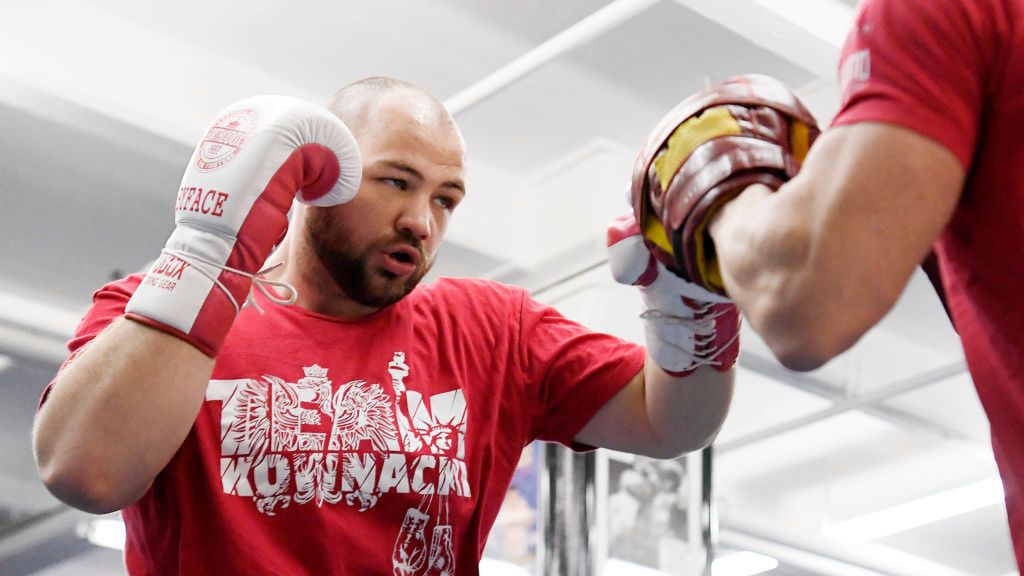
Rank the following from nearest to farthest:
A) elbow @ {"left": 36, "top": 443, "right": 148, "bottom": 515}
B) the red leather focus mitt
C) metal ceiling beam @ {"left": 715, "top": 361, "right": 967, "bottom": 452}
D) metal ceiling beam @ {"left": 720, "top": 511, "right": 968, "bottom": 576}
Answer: the red leather focus mitt < elbow @ {"left": 36, "top": 443, "right": 148, "bottom": 515} < metal ceiling beam @ {"left": 715, "top": 361, "right": 967, "bottom": 452} < metal ceiling beam @ {"left": 720, "top": 511, "right": 968, "bottom": 576}

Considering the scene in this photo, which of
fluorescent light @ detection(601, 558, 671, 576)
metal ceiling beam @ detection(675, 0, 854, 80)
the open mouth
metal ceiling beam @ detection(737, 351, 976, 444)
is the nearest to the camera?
the open mouth

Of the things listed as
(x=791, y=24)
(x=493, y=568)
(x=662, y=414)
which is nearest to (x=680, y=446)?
(x=662, y=414)

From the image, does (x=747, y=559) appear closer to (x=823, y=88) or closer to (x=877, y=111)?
(x=823, y=88)

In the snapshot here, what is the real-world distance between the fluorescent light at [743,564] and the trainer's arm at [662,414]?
18.9 feet

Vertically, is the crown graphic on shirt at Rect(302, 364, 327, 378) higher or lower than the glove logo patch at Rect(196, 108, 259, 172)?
lower

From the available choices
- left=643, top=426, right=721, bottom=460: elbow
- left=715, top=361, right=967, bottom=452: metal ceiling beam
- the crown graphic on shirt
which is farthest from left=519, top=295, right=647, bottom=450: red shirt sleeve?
left=715, top=361, right=967, bottom=452: metal ceiling beam

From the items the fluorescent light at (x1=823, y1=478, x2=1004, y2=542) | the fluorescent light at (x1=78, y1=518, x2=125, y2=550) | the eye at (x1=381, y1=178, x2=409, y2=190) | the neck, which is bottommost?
the neck

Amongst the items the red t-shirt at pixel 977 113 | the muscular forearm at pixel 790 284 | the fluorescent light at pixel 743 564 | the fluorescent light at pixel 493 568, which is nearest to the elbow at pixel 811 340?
the muscular forearm at pixel 790 284

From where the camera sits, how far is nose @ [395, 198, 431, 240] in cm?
199

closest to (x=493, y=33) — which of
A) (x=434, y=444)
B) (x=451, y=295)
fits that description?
(x=451, y=295)

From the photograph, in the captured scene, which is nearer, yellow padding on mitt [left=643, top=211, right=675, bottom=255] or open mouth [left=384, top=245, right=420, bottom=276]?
yellow padding on mitt [left=643, top=211, right=675, bottom=255]

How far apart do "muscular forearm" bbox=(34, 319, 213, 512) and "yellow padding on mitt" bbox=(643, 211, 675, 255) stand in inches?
25.1

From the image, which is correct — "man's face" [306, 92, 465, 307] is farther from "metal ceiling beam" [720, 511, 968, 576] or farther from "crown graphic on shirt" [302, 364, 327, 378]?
"metal ceiling beam" [720, 511, 968, 576]

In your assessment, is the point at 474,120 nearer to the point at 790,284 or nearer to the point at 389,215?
the point at 389,215
